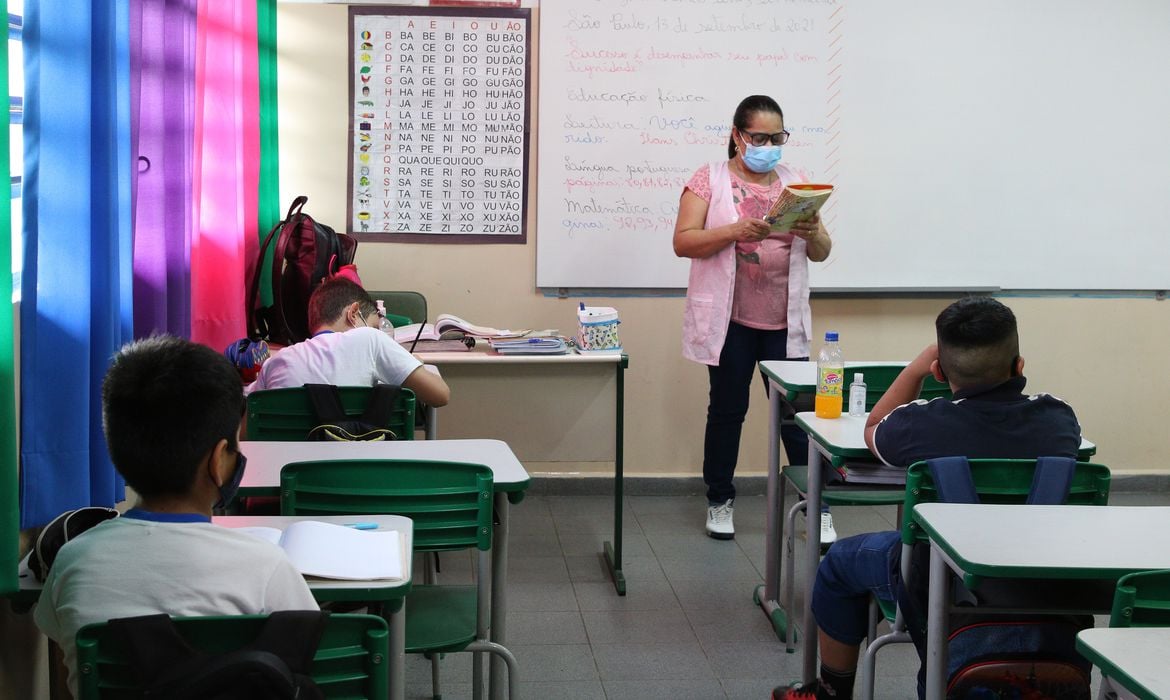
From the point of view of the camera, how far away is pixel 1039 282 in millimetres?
5238

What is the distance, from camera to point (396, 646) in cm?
198

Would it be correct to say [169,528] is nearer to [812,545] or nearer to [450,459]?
[450,459]

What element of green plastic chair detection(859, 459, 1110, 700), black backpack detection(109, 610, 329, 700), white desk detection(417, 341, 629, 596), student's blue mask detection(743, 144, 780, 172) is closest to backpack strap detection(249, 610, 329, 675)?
black backpack detection(109, 610, 329, 700)

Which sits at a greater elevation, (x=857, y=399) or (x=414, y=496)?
(x=857, y=399)

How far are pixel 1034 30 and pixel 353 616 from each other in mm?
4476

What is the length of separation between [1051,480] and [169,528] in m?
1.71

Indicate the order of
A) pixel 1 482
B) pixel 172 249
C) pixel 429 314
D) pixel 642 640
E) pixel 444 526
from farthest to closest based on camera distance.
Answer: pixel 429 314 → pixel 642 640 → pixel 172 249 → pixel 444 526 → pixel 1 482

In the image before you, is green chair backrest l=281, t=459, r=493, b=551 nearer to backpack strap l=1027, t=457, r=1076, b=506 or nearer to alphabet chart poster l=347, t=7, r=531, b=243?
backpack strap l=1027, t=457, r=1076, b=506

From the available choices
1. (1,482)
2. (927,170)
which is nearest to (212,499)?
(1,482)

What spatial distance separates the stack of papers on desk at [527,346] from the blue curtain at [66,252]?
194 cm

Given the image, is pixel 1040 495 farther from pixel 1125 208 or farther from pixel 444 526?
pixel 1125 208

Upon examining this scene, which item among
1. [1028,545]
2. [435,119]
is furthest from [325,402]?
[435,119]

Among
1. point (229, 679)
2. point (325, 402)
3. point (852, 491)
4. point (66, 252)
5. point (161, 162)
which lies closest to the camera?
point (229, 679)

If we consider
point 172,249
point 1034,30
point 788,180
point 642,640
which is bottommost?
point 642,640
